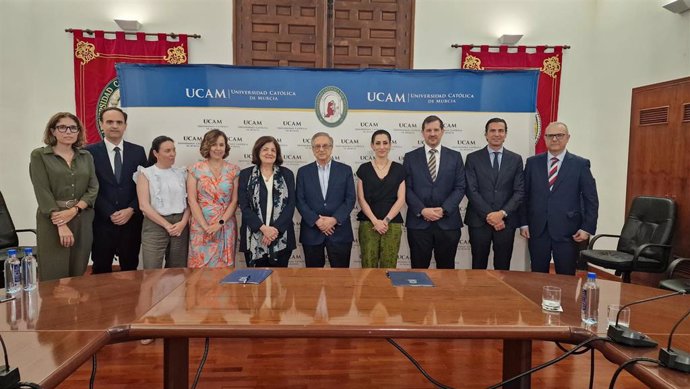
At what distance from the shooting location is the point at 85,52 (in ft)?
16.0

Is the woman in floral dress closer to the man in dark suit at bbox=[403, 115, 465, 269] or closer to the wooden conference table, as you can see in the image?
the wooden conference table

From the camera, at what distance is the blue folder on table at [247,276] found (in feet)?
6.24

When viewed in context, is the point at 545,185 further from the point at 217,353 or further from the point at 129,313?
the point at 129,313

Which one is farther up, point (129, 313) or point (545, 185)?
point (545, 185)

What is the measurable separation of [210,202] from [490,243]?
2.25 meters

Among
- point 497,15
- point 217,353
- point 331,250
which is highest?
point 497,15

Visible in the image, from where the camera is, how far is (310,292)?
5.79ft

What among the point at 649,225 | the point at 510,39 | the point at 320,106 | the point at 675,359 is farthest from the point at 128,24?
the point at 649,225

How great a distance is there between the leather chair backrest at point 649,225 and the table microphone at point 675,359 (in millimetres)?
2900

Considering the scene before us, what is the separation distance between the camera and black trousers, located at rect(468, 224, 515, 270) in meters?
3.45

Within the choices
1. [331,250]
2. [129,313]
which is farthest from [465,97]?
[129,313]

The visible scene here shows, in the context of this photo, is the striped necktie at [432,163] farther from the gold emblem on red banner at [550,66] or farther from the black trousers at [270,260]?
the gold emblem on red banner at [550,66]

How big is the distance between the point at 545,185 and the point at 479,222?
590mm

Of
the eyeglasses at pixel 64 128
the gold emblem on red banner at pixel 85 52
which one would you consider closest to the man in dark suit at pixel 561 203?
the eyeglasses at pixel 64 128
